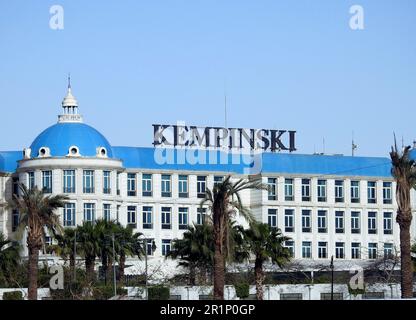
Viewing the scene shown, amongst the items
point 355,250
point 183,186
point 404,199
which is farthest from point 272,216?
point 404,199

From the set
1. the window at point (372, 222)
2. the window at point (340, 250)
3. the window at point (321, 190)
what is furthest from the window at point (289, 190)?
the window at point (372, 222)

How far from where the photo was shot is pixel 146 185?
13662cm

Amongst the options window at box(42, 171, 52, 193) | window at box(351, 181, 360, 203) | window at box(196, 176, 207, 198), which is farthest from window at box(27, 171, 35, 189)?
window at box(351, 181, 360, 203)

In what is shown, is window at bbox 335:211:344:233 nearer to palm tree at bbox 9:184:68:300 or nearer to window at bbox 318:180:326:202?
window at bbox 318:180:326:202

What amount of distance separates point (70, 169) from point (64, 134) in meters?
3.79

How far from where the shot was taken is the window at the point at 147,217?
13562 cm

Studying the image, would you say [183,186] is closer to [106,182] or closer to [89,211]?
[106,182]

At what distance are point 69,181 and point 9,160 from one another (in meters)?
9.99

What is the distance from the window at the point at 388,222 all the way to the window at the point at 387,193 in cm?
145

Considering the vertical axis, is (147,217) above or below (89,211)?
below

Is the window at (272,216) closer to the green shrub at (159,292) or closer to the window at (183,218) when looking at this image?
the window at (183,218)

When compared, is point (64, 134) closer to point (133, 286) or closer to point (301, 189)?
point (301, 189)
